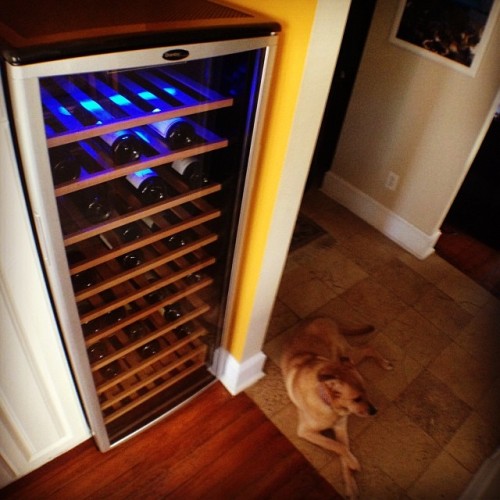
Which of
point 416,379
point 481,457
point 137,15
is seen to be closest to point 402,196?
point 416,379

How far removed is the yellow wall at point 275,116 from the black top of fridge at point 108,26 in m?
0.05

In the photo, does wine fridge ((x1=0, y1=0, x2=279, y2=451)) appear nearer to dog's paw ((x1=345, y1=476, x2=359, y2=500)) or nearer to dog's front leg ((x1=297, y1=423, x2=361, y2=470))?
dog's front leg ((x1=297, y1=423, x2=361, y2=470))

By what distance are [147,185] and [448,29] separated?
1724 millimetres

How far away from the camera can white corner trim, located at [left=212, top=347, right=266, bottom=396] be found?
64.2 inches

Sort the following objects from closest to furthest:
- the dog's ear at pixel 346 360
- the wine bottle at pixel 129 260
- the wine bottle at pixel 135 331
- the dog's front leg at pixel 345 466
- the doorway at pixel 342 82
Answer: the wine bottle at pixel 129 260 → the wine bottle at pixel 135 331 → the dog's front leg at pixel 345 466 → the dog's ear at pixel 346 360 → the doorway at pixel 342 82

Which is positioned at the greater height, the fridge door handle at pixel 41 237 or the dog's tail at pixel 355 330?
the fridge door handle at pixel 41 237

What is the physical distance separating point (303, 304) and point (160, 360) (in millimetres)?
819

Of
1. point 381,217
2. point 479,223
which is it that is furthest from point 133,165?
point 479,223

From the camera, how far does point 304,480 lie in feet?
4.85

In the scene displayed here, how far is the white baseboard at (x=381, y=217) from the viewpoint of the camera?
8.12 feet

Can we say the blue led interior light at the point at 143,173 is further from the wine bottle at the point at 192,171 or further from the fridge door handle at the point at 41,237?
the fridge door handle at the point at 41,237

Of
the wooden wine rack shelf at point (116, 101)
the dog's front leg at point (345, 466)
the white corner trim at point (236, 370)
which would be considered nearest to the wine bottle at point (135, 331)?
the white corner trim at point (236, 370)

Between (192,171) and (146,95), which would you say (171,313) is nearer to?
(192,171)

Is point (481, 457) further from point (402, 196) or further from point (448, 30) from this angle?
point (448, 30)
